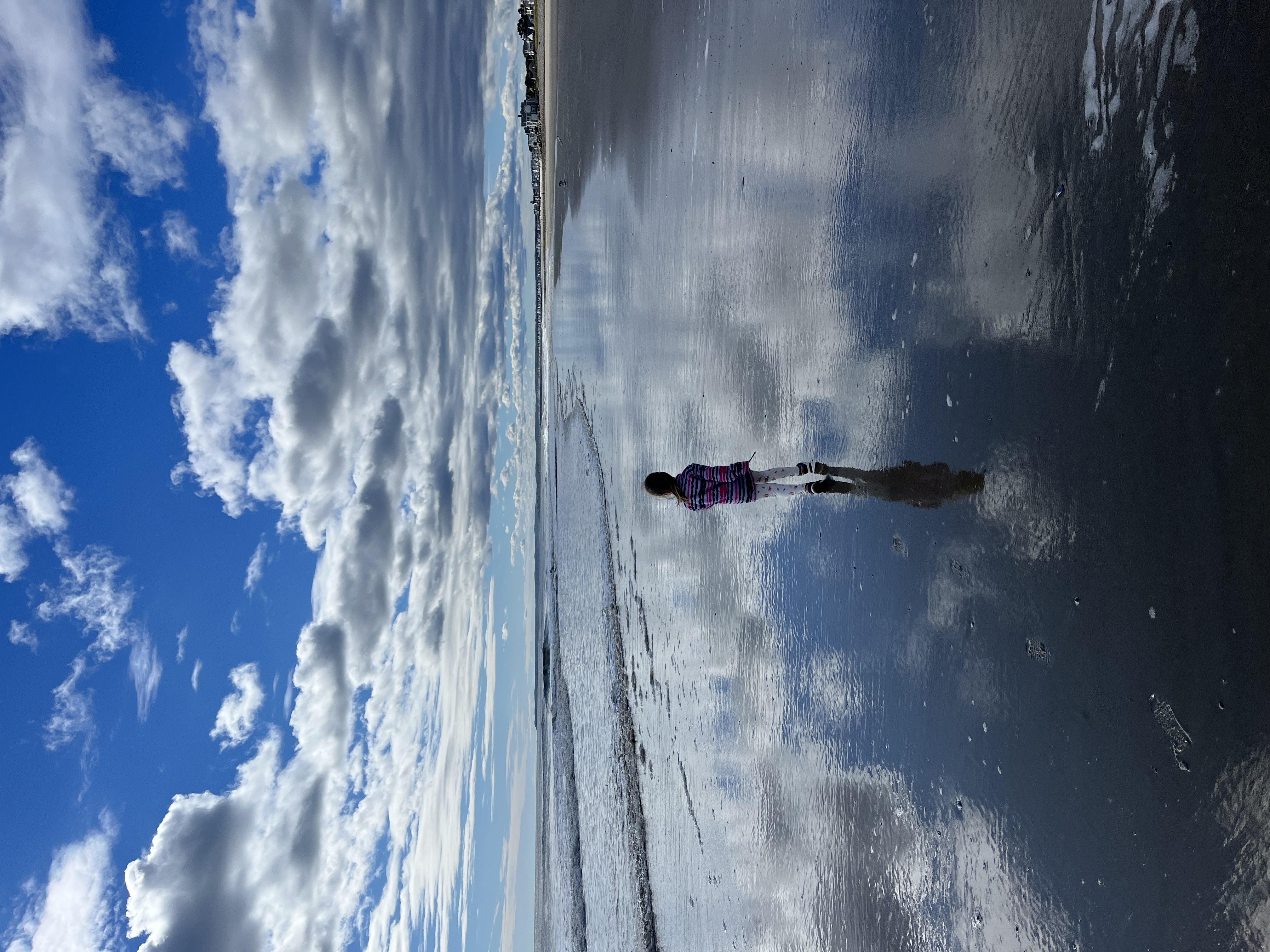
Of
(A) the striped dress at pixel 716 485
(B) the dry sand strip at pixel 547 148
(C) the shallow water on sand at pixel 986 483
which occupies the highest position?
(B) the dry sand strip at pixel 547 148

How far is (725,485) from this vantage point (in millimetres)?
5027

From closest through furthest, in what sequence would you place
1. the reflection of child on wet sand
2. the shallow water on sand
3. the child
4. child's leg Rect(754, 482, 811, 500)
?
the shallow water on sand → the reflection of child on wet sand → the child → child's leg Rect(754, 482, 811, 500)

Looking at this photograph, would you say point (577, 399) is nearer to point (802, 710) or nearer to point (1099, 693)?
point (802, 710)

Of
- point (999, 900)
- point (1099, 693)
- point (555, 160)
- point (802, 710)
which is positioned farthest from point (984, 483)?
point (555, 160)

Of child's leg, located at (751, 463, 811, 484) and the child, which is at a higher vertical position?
the child

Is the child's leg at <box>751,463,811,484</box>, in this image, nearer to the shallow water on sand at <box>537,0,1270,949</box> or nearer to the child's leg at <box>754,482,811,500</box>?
the child's leg at <box>754,482,811,500</box>

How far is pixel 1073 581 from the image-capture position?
8.71 ft

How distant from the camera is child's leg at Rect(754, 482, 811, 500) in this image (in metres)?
4.94

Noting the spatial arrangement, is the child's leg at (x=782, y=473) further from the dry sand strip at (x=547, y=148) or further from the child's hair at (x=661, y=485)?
the dry sand strip at (x=547, y=148)

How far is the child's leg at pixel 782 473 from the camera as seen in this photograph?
4586 millimetres

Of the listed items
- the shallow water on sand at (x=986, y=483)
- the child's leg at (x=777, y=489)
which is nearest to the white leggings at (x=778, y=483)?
the child's leg at (x=777, y=489)

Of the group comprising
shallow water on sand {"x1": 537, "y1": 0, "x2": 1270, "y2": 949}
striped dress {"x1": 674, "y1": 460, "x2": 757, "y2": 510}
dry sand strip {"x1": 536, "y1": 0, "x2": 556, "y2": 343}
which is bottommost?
shallow water on sand {"x1": 537, "y1": 0, "x2": 1270, "y2": 949}

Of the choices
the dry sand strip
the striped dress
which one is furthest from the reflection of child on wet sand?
the dry sand strip

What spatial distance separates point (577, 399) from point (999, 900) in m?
17.3
